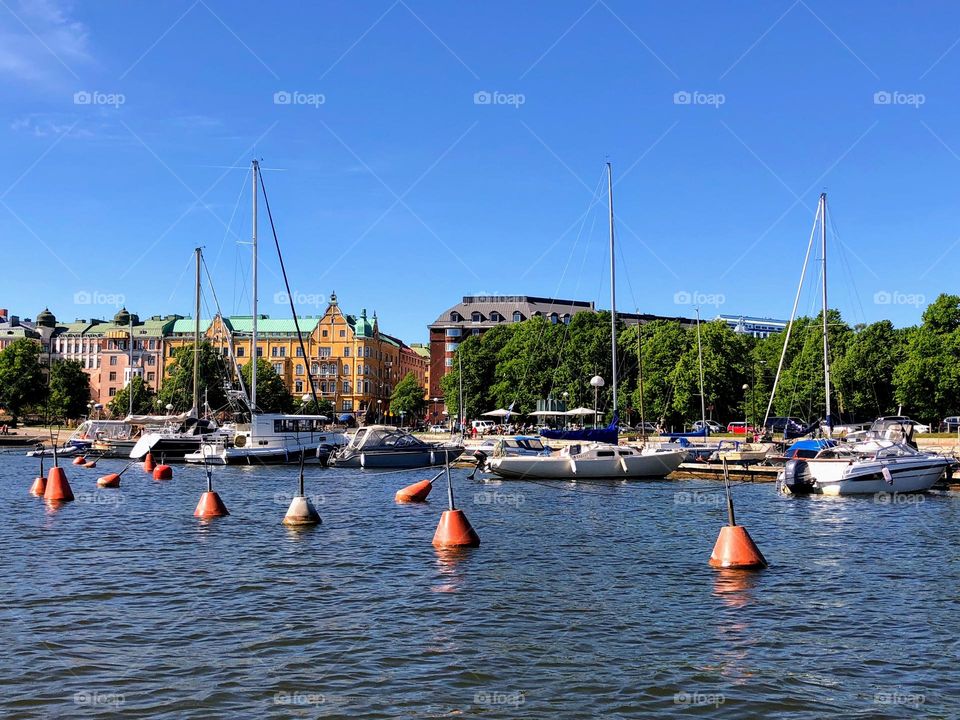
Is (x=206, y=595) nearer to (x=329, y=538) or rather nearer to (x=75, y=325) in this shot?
(x=329, y=538)

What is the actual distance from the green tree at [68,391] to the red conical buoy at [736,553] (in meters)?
139

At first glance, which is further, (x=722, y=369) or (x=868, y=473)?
(x=722, y=369)

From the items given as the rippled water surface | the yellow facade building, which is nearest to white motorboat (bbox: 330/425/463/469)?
the rippled water surface

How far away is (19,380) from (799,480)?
12388 centimetres

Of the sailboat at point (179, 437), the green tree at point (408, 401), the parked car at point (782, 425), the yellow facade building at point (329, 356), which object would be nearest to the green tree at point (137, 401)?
the yellow facade building at point (329, 356)

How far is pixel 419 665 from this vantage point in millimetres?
14125

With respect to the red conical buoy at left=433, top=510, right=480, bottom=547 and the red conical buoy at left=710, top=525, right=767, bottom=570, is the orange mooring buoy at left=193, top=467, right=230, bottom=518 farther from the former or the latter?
the red conical buoy at left=710, top=525, right=767, bottom=570

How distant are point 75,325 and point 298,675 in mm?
201751

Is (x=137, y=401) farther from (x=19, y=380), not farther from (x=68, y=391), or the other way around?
(x=68, y=391)

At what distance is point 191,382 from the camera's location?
117m

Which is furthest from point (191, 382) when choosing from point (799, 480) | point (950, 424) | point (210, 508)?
point (799, 480)

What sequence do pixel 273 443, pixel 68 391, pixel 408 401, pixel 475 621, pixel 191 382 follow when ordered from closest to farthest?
pixel 475 621 → pixel 273 443 → pixel 191 382 → pixel 68 391 → pixel 408 401

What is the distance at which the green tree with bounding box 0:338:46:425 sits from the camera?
136125 millimetres

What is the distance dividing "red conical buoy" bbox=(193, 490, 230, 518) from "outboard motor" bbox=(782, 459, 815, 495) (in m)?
25.6
